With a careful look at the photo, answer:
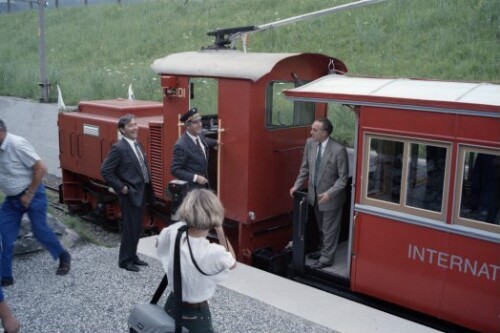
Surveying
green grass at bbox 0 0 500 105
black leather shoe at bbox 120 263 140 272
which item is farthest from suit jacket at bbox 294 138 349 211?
green grass at bbox 0 0 500 105

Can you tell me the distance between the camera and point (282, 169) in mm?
7000

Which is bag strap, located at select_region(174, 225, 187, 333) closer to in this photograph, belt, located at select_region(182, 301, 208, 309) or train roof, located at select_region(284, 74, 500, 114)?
belt, located at select_region(182, 301, 208, 309)

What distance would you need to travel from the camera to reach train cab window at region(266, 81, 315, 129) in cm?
683

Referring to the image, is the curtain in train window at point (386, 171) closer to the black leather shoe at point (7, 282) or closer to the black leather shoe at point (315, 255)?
the black leather shoe at point (315, 255)

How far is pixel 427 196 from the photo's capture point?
516cm

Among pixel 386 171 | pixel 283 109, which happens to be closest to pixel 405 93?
pixel 386 171

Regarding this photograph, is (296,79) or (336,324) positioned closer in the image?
(336,324)

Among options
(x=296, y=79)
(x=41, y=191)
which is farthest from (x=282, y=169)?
(x=41, y=191)

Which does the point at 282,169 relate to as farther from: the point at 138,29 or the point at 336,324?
the point at 138,29

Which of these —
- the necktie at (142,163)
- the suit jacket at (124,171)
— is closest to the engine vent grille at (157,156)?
the necktie at (142,163)

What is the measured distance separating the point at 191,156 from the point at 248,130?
735 millimetres

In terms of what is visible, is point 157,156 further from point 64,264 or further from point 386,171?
point 386,171

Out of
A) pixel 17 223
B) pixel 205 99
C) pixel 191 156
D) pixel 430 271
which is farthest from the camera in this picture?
pixel 205 99

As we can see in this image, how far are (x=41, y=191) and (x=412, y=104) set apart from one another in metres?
3.81
